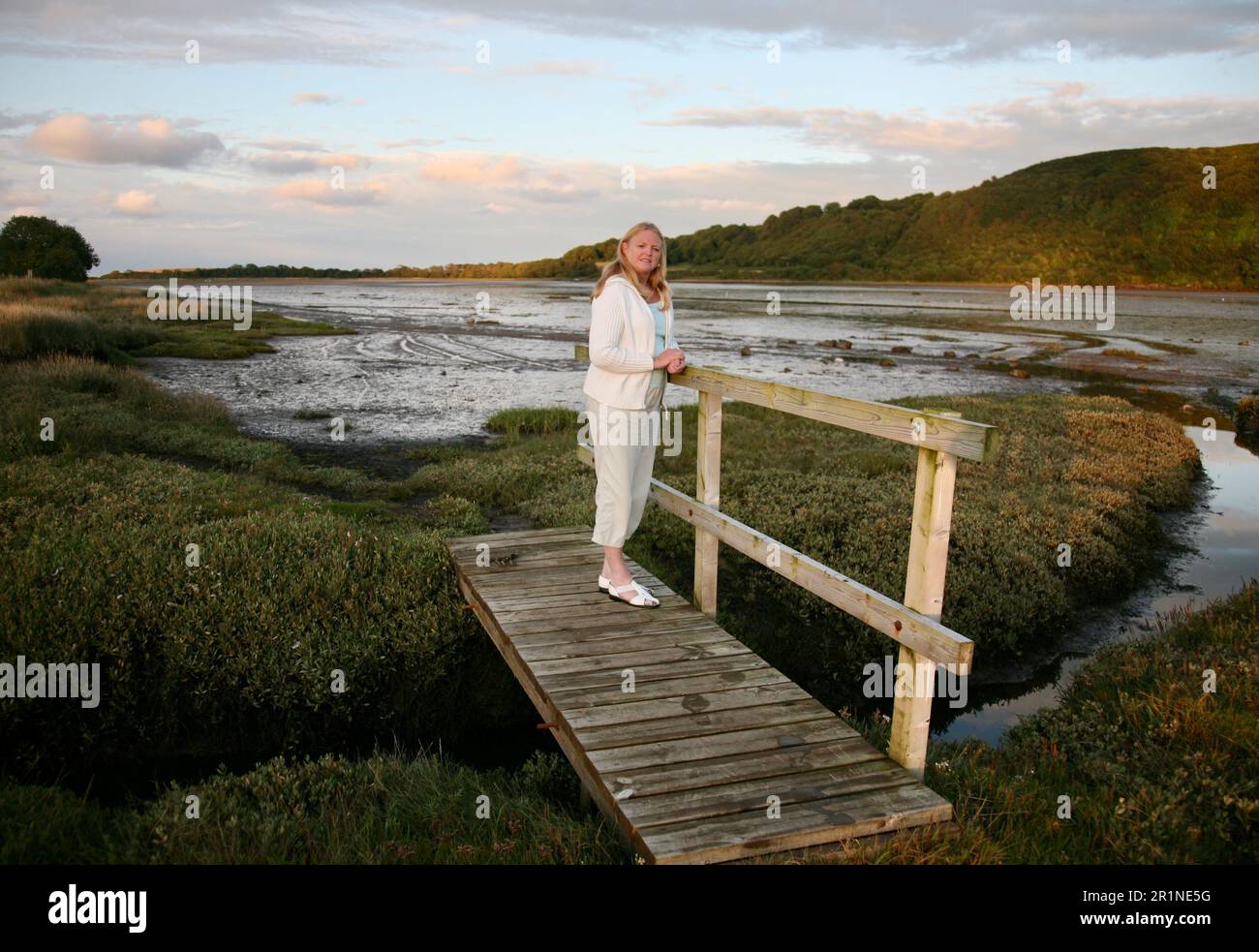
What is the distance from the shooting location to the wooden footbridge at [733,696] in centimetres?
437

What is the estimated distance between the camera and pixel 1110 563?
11.8 m

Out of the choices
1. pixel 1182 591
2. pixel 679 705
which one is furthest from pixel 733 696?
pixel 1182 591

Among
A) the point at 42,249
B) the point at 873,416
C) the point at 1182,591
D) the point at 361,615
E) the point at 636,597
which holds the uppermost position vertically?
the point at 42,249

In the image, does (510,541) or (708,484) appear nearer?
(708,484)

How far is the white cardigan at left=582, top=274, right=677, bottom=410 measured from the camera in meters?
6.22

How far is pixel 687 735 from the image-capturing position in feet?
17.2

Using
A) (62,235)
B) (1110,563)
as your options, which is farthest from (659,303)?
(62,235)

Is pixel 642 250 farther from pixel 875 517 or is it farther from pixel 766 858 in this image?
pixel 875 517

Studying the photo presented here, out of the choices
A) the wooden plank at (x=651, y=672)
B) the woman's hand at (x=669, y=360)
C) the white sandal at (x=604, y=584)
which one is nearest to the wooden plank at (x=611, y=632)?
the wooden plank at (x=651, y=672)

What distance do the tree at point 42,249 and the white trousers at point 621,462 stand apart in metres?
88.1

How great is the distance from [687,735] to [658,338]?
111 inches

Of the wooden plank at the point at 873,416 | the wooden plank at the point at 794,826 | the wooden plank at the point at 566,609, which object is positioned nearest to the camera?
the wooden plank at the point at 794,826

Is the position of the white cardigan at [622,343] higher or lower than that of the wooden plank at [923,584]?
higher

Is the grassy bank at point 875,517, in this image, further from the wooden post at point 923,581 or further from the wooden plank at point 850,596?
the wooden post at point 923,581
